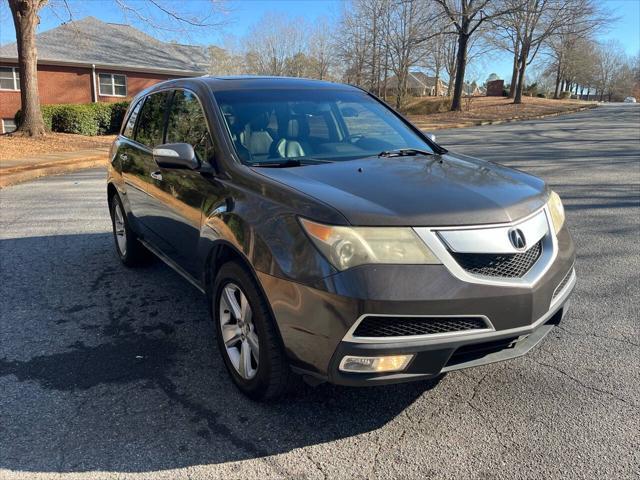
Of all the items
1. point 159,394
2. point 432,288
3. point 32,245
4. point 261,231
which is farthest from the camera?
point 32,245

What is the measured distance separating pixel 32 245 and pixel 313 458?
496 cm

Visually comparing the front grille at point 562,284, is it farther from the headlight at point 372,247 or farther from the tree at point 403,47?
the tree at point 403,47

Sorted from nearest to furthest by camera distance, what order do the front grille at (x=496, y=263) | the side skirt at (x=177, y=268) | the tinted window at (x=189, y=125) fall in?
the front grille at (x=496, y=263)
the tinted window at (x=189, y=125)
the side skirt at (x=177, y=268)

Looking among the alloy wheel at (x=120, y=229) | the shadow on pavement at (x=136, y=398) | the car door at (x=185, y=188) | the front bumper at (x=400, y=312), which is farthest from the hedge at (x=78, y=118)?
the front bumper at (x=400, y=312)

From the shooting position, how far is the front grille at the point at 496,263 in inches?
93.9

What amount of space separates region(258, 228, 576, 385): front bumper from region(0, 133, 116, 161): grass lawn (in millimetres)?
13407

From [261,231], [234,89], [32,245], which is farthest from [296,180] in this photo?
[32,245]

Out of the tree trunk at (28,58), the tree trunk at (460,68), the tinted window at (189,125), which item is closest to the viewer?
the tinted window at (189,125)

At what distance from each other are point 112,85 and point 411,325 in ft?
103

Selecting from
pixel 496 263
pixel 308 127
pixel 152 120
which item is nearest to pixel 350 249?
pixel 496 263

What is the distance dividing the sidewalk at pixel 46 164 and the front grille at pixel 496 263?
1048 cm

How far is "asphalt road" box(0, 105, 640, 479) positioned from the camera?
246 cm

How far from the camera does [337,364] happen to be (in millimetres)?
2373

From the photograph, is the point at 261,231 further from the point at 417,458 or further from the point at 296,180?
the point at 417,458
